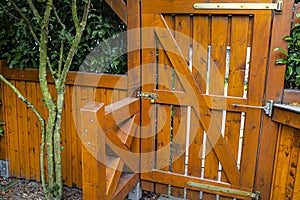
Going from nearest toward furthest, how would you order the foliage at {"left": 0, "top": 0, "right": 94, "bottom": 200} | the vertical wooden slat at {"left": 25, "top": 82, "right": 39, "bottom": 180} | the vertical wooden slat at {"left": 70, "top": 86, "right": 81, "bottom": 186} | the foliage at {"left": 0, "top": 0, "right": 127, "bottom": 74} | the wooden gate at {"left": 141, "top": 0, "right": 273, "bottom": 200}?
the wooden gate at {"left": 141, "top": 0, "right": 273, "bottom": 200}, the foliage at {"left": 0, "top": 0, "right": 94, "bottom": 200}, the foliage at {"left": 0, "top": 0, "right": 127, "bottom": 74}, the vertical wooden slat at {"left": 70, "top": 86, "right": 81, "bottom": 186}, the vertical wooden slat at {"left": 25, "top": 82, "right": 39, "bottom": 180}

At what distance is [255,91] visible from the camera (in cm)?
217

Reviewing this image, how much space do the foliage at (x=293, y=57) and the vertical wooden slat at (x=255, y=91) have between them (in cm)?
12

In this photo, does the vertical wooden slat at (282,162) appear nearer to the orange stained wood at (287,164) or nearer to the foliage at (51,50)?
the orange stained wood at (287,164)

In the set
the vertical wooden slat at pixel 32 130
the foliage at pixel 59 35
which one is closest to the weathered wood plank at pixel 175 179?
the foliage at pixel 59 35

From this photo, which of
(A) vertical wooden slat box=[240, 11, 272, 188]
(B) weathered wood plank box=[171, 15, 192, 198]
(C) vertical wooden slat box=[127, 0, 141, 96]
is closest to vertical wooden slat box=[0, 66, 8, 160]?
(C) vertical wooden slat box=[127, 0, 141, 96]

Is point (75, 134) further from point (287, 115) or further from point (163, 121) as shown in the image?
point (287, 115)

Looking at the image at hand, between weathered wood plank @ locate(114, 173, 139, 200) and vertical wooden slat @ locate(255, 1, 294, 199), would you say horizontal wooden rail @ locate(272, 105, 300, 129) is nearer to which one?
vertical wooden slat @ locate(255, 1, 294, 199)

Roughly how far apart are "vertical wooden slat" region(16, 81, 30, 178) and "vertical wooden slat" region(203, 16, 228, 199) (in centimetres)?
191

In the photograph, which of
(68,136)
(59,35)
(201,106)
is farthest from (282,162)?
(59,35)

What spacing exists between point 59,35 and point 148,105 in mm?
1037

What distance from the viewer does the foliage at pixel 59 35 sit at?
2498mm

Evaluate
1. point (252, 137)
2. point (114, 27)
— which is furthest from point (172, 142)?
point (114, 27)

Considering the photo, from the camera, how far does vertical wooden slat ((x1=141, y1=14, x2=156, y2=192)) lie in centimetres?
240

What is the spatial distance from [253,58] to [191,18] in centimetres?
60
